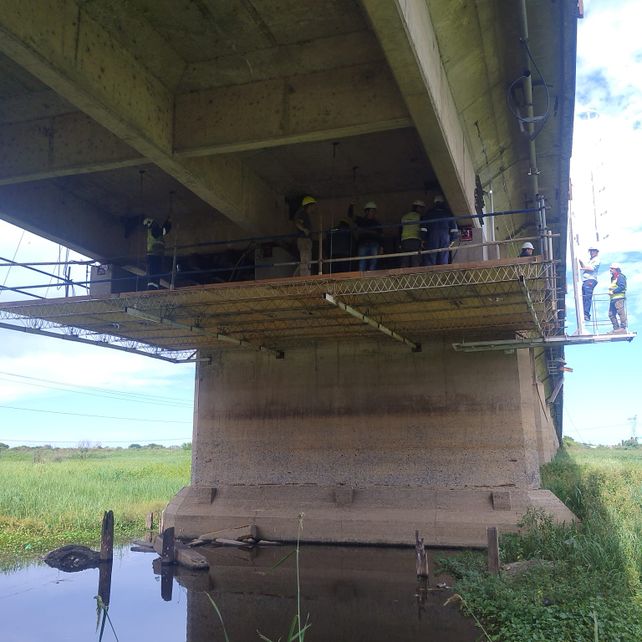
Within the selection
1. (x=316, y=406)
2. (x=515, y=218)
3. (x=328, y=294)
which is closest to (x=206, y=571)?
(x=316, y=406)

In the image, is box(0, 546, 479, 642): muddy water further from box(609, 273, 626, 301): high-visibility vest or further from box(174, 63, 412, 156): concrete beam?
box(609, 273, 626, 301): high-visibility vest

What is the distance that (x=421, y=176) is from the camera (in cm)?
1354

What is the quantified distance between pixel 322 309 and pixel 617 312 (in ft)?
21.0

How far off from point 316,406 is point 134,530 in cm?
627

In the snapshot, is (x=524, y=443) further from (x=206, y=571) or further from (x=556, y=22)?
(x=556, y=22)

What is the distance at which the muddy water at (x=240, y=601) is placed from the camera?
9.27 meters

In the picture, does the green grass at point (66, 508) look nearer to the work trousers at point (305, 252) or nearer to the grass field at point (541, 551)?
the grass field at point (541, 551)

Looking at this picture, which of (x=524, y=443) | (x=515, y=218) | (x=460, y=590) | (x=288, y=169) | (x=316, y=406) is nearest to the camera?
(x=460, y=590)

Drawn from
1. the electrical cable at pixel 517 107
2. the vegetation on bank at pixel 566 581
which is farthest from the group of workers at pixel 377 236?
the vegetation on bank at pixel 566 581

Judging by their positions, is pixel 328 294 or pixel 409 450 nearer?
pixel 328 294

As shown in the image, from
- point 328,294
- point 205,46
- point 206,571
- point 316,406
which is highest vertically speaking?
point 205,46

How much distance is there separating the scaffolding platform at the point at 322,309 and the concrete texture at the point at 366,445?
0.82 meters

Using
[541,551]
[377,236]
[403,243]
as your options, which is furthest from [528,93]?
[541,551]

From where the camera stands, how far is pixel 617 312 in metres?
13.8
